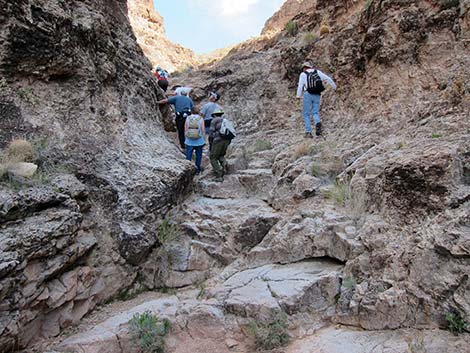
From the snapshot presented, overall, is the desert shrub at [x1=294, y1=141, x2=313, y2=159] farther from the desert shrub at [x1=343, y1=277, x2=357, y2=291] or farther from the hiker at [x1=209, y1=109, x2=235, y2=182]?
the desert shrub at [x1=343, y1=277, x2=357, y2=291]

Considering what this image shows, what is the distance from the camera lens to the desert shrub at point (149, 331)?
422cm

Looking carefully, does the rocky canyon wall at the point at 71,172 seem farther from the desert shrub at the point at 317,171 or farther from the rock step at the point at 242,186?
the desert shrub at the point at 317,171

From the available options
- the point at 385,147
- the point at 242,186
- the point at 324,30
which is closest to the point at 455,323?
the point at 385,147

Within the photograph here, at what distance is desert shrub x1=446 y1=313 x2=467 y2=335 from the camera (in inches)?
128

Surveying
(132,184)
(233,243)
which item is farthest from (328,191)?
(132,184)

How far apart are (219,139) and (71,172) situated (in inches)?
119

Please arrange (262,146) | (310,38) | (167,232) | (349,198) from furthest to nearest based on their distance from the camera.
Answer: (310,38)
(262,146)
(167,232)
(349,198)

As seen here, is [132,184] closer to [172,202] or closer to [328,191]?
[172,202]

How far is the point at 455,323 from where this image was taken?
129 inches

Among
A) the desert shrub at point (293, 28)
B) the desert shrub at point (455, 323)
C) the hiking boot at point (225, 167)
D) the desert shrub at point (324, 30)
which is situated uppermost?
the desert shrub at point (293, 28)

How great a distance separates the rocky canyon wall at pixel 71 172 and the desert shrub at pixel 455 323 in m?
4.30

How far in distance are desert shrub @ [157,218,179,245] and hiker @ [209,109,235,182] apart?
1.78 metres

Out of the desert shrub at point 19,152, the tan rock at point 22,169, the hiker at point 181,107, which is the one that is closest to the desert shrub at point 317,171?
the hiker at point 181,107

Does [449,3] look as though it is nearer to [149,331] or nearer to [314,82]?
[314,82]
